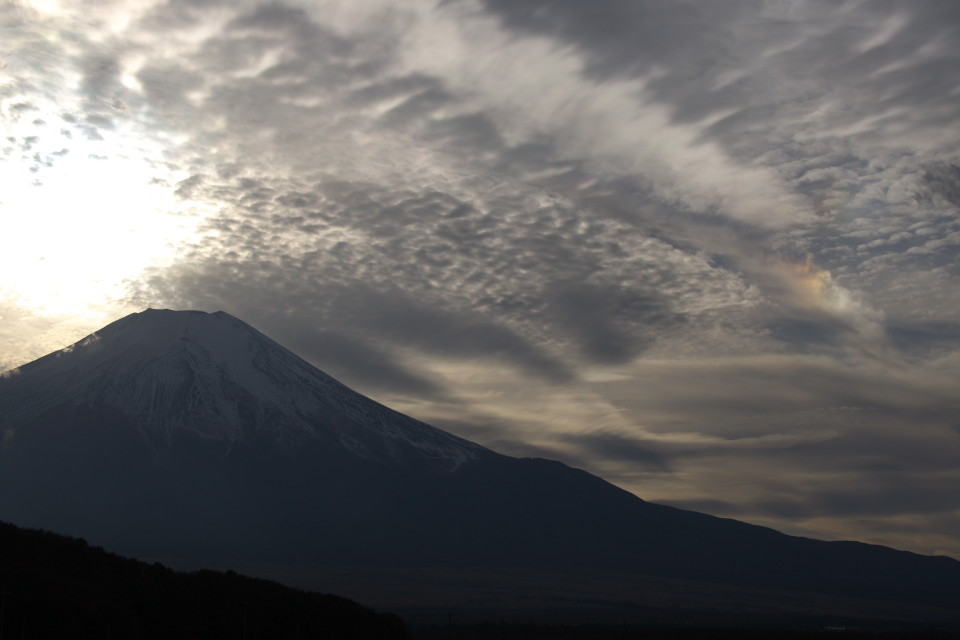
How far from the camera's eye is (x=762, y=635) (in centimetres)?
13275

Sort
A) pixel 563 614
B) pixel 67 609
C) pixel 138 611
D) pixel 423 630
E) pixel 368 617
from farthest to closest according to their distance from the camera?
pixel 563 614
pixel 423 630
pixel 368 617
pixel 138 611
pixel 67 609

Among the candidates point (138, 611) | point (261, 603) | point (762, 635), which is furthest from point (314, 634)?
point (762, 635)

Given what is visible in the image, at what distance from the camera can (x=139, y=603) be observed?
77625mm

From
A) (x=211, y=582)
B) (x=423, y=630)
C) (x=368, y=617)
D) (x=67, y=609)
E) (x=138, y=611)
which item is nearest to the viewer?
(x=67, y=609)

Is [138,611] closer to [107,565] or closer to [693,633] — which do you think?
[107,565]

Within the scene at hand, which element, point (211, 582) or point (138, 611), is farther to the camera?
point (211, 582)

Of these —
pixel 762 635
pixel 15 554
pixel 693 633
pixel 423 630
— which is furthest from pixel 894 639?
pixel 15 554

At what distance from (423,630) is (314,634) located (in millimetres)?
56880

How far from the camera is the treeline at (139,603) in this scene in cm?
6675

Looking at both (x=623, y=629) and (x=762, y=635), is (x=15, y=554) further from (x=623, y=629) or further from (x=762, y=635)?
(x=762, y=635)

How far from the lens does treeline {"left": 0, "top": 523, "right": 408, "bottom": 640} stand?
66.8m

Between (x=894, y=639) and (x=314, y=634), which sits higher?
(x=894, y=639)

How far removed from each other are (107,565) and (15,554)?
30.4ft

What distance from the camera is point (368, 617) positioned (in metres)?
91.6
